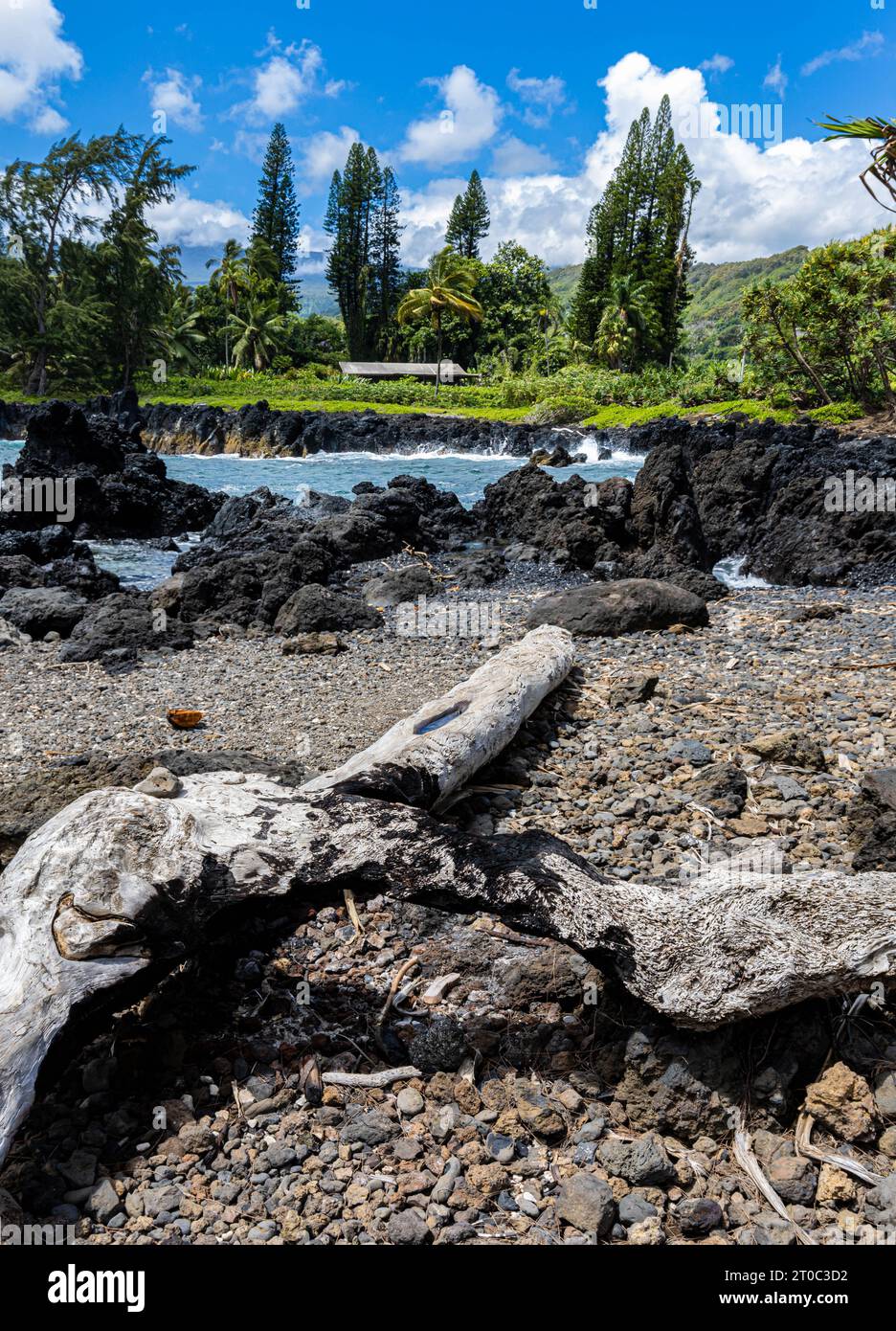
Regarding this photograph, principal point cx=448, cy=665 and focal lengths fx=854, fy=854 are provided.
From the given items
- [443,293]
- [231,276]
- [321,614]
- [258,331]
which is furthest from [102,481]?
[231,276]

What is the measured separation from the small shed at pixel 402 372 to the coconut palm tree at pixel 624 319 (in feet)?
45.3

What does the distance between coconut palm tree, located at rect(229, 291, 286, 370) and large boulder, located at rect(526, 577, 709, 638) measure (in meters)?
68.1

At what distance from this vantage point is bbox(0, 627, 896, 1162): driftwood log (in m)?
2.99

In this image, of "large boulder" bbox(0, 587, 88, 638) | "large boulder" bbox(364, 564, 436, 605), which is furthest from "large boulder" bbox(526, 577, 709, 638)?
"large boulder" bbox(0, 587, 88, 638)

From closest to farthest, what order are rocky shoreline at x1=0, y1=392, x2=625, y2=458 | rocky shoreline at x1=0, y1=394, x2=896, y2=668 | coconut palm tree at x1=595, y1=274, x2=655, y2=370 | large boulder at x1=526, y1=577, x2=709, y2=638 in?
large boulder at x1=526, y1=577, x2=709, y2=638, rocky shoreline at x1=0, y1=394, x2=896, y2=668, rocky shoreline at x1=0, y1=392, x2=625, y2=458, coconut palm tree at x1=595, y1=274, x2=655, y2=370

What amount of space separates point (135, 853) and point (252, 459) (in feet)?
152

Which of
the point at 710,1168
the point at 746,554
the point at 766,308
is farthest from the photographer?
the point at 766,308

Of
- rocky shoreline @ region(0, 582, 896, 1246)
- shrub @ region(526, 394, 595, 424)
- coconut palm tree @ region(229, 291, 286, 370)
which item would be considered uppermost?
coconut palm tree @ region(229, 291, 286, 370)

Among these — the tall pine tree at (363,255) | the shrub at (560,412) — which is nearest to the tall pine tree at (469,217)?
the tall pine tree at (363,255)

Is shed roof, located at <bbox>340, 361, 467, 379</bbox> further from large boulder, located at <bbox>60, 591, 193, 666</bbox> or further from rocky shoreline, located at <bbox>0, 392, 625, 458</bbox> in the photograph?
large boulder, located at <bbox>60, 591, 193, 666</bbox>

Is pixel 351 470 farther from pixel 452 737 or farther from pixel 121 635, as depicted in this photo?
pixel 452 737
